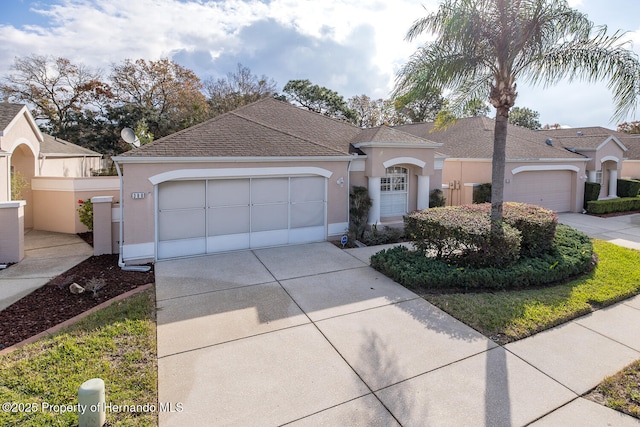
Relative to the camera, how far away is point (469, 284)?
26.8 feet

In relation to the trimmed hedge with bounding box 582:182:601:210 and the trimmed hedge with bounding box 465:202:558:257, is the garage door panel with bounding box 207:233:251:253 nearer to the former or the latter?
the trimmed hedge with bounding box 465:202:558:257

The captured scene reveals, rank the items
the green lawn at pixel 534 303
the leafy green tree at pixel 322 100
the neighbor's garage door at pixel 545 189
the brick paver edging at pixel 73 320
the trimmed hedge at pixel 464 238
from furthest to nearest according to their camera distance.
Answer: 1. the leafy green tree at pixel 322 100
2. the neighbor's garage door at pixel 545 189
3. the trimmed hedge at pixel 464 238
4. the green lawn at pixel 534 303
5. the brick paver edging at pixel 73 320

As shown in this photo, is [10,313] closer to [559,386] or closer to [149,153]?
[149,153]

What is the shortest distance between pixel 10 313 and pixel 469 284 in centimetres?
976

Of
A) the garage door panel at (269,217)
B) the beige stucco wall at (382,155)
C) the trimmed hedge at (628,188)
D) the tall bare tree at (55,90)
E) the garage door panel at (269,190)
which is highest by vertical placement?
the tall bare tree at (55,90)

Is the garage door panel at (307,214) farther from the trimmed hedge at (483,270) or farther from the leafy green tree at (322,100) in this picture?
the leafy green tree at (322,100)

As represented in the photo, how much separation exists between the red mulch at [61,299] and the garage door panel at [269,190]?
4.01 meters

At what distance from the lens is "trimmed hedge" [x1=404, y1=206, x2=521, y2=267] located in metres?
8.55

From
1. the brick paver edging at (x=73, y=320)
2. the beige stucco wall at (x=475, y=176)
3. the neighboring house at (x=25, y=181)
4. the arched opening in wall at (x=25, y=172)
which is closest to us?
the brick paver edging at (x=73, y=320)

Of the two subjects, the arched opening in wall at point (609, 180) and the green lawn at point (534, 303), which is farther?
the arched opening in wall at point (609, 180)

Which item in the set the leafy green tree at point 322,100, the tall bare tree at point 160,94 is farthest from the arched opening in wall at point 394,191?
the leafy green tree at point 322,100

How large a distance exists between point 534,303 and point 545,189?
15226 millimetres

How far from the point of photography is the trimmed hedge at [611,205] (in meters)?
19.7

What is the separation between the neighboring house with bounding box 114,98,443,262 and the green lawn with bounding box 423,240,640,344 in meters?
5.94
